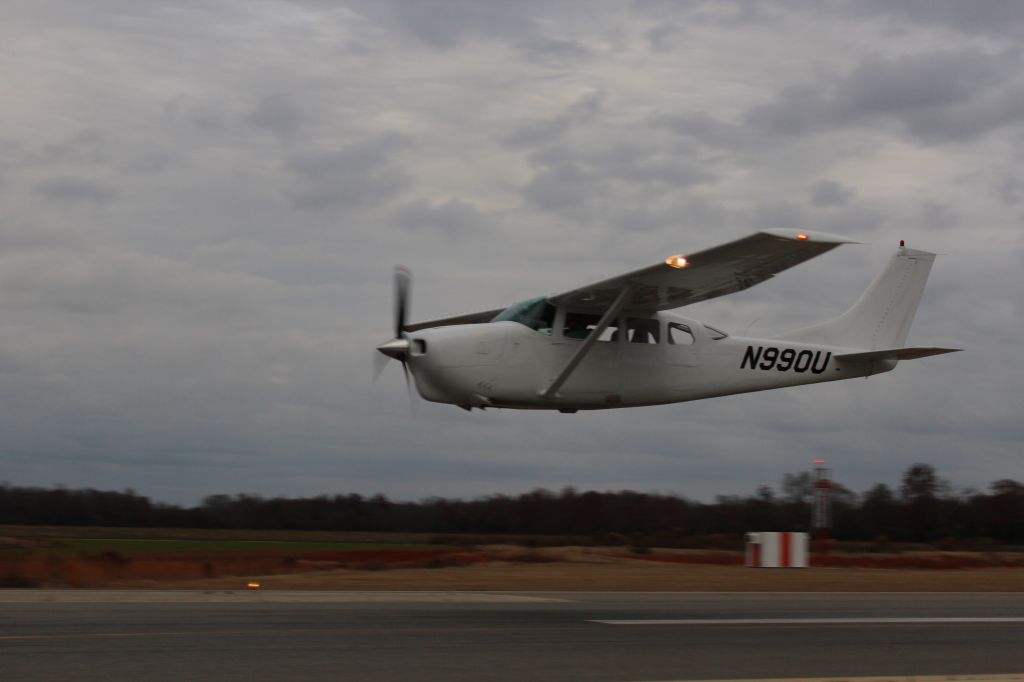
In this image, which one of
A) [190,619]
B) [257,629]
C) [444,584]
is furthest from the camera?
[444,584]

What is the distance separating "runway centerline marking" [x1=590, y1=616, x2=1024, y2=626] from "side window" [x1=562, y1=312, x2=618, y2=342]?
607 centimetres

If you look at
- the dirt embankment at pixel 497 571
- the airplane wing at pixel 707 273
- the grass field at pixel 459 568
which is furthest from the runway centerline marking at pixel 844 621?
the grass field at pixel 459 568

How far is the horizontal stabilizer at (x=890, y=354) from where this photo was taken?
71.4 ft

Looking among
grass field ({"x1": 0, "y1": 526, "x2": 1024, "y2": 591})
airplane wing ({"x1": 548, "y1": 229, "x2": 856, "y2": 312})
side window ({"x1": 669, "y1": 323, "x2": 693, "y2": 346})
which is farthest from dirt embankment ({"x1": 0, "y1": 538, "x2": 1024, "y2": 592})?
airplane wing ({"x1": 548, "y1": 229, "x2": 856, "y2": 312})

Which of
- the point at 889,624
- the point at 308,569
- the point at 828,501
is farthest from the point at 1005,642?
the point at 828,501

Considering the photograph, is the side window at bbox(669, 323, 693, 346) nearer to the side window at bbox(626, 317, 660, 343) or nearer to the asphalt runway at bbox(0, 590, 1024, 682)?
the side window at bbox(626, 317, 660, 343)

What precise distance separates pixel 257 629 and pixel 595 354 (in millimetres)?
9294

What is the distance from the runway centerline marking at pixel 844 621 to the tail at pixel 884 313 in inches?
285

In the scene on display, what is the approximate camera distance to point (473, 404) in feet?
63.9

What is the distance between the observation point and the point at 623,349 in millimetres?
20062

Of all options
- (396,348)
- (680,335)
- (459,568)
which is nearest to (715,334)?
(680,335)

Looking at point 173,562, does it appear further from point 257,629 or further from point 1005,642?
point 1005,642

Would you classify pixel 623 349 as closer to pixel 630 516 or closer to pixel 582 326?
pixel 582 326

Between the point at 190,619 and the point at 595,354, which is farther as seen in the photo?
the point at 595,354
